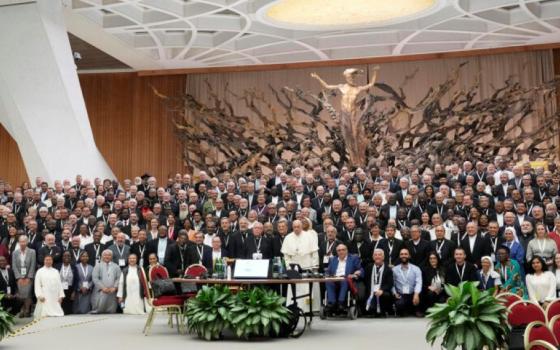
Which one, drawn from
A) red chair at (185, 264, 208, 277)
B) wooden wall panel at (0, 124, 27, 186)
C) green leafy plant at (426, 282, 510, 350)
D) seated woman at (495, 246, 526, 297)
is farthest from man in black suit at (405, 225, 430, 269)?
wooden wall panel at (0, 124, 27, 186)

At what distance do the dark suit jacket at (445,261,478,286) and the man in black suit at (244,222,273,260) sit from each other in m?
2.48

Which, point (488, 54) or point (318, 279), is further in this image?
point (488, 54)

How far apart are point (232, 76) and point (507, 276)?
1443 centimetres

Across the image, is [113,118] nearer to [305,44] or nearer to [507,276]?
[305,44]

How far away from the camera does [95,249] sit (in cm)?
1133

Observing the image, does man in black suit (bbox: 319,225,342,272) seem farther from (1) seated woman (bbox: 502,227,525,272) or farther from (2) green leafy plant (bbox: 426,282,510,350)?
(2) green leafy plant (bbox: 426,282,510,350)

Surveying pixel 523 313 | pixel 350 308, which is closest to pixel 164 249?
pixel 350 308

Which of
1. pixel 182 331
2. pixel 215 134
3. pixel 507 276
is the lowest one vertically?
pixel 182 331

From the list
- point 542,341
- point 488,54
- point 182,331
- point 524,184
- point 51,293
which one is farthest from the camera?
point 488,54

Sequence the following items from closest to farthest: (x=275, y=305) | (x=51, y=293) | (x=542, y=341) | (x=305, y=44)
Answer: (x=542, y=341)
(x=275, y=305)
(x=51, y=293)
(x=305, y=44)

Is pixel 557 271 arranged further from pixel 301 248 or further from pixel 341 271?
pixel 301 248

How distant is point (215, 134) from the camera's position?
2014 cm

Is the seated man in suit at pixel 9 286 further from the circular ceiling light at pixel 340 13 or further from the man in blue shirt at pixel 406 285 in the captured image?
the circular ceiling light at pixel 340 13

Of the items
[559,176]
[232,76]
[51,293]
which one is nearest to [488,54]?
[232,76]
